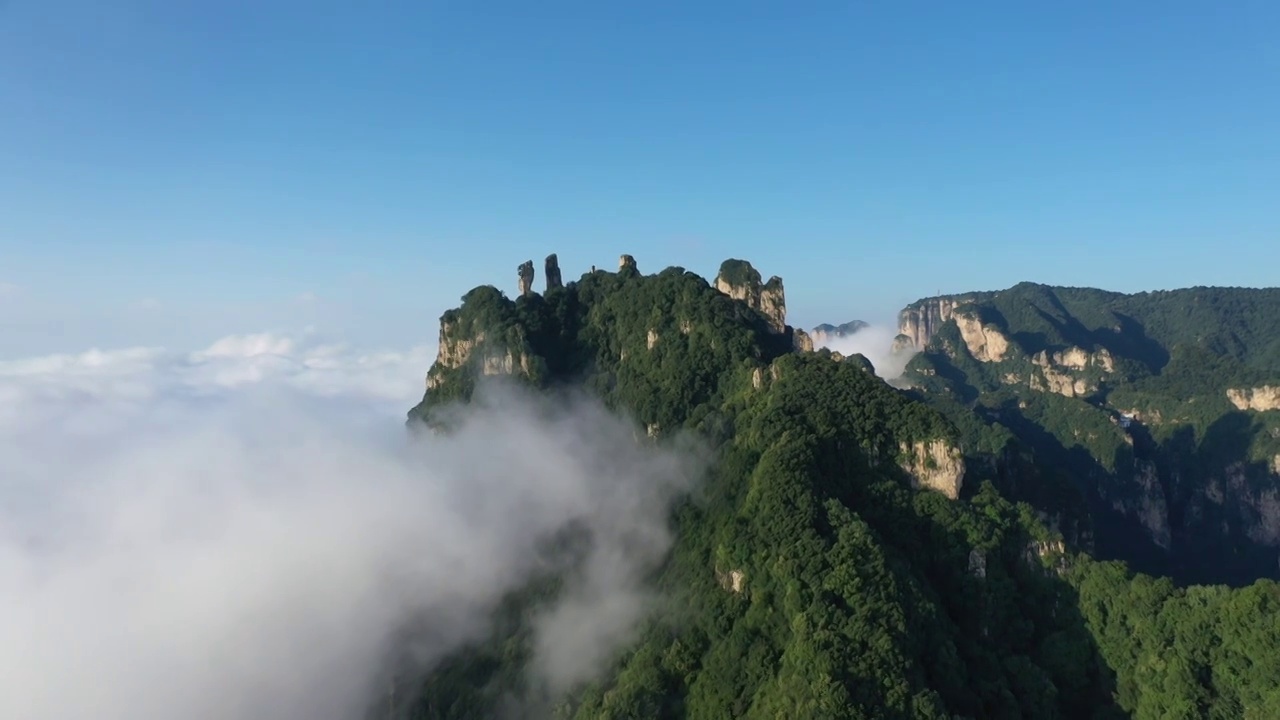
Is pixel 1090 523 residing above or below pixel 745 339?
below

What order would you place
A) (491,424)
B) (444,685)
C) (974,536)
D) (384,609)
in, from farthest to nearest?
(491,424) < (384,609) < (444,685) < (974,536)

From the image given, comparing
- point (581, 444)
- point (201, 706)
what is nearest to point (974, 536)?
point (581, 444)

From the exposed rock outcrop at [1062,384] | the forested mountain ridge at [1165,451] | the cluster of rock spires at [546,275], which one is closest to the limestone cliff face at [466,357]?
the cluster of rock spires at [546,275]

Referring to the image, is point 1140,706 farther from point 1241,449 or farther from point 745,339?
point 1241,449

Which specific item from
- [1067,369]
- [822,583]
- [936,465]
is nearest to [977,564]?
[936,465]

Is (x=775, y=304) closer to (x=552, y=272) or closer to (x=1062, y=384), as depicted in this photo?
(x=552, y=272)
